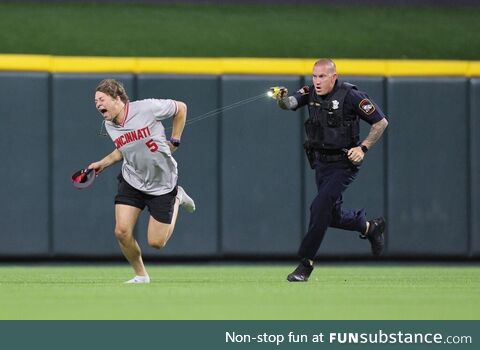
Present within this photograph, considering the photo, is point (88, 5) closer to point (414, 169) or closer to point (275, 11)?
point (275, 11)

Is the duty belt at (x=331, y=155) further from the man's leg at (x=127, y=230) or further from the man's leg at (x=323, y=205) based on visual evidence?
the man's leg at (x=127, y=230)

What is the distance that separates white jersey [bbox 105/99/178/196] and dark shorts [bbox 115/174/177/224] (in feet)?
0.14

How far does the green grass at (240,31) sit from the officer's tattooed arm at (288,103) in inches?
159

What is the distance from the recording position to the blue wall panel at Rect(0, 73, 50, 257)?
13.6 m

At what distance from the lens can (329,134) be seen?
1080cm

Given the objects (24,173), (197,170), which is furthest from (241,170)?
(24,173)

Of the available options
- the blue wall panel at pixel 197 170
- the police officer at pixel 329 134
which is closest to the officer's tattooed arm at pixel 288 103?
the police officer at pixel 329 134

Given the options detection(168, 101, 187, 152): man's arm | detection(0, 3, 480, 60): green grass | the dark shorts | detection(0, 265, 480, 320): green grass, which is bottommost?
detection(0, 265, 480, 320): green grass

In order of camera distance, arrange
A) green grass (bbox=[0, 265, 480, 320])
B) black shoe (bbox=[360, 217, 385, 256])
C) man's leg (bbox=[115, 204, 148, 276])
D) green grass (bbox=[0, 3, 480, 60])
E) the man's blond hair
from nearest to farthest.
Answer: green grass (bbox=[0, 265, 480, 320]) → the man's blond hair → man's leg (bbox=[115, 204, 148, 276]) → black shoe (bbox=[360, 217, 385, 256]) → green grass (bbox=[0, 3, 480, 60])

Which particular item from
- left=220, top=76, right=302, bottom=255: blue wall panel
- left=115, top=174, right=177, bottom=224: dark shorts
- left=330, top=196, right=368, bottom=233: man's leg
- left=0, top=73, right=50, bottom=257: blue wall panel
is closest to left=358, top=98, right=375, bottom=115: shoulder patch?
left=330, top=196, right=368, bottom=233: man's leg

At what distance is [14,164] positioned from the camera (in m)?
13.6

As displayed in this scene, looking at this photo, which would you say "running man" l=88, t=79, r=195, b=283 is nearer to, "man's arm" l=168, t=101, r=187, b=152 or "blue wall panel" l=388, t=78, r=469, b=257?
"man's arm" l=168, t=101, r=187, b=152

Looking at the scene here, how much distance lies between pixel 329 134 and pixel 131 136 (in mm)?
1496

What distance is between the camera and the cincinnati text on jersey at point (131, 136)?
10.5 m
